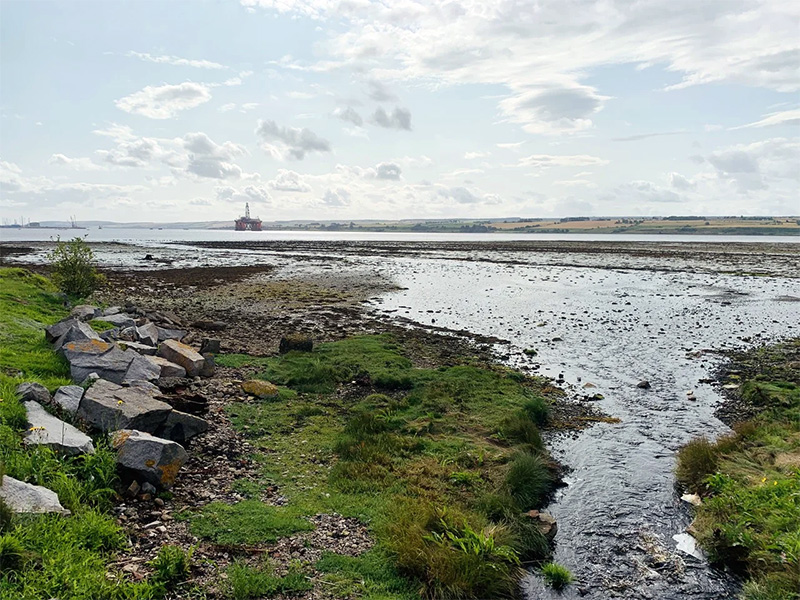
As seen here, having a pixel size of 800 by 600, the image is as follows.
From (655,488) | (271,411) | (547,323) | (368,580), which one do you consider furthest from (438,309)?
(368,580)

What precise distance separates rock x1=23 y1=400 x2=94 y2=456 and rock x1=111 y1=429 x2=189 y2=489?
1.60ft

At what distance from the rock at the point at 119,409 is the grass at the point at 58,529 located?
2.06ft

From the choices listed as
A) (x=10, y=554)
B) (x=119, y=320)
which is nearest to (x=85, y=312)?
(x=119, y=320)

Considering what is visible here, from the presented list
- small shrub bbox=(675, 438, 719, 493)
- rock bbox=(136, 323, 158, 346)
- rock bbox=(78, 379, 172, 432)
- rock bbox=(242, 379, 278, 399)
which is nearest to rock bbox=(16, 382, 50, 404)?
rock bbox=(78, 379, 172, 432)

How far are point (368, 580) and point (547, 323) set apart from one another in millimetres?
24169

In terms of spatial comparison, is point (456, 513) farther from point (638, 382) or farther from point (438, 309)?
point (438, 309)

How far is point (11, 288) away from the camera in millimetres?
20719

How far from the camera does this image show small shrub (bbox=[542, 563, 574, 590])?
8133 mm

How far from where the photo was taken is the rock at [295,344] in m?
20.7

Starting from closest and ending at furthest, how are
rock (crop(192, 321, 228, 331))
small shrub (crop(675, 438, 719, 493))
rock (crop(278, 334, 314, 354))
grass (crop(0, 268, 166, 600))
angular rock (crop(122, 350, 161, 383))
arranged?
grass (crop(0, 268, 166, 600)) < small shrub (crop(675, 438, 719, 493)) < angular rock (crop(122, 350, 161, 383)) < rock (crop(278, 334, 314, 354)) < rock (crop(192, 321, 228, 331))

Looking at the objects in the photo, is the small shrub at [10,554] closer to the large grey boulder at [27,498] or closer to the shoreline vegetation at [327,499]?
the shoreline vegetation at [327,499]

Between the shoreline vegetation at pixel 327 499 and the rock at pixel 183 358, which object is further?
the rock at pixel 183 358

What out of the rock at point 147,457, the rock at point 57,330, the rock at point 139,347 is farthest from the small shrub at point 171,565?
the rock at point 57,330

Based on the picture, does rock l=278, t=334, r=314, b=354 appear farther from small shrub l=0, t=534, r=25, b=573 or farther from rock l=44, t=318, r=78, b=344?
small shrub l=0, t=534, r=25, b=573
